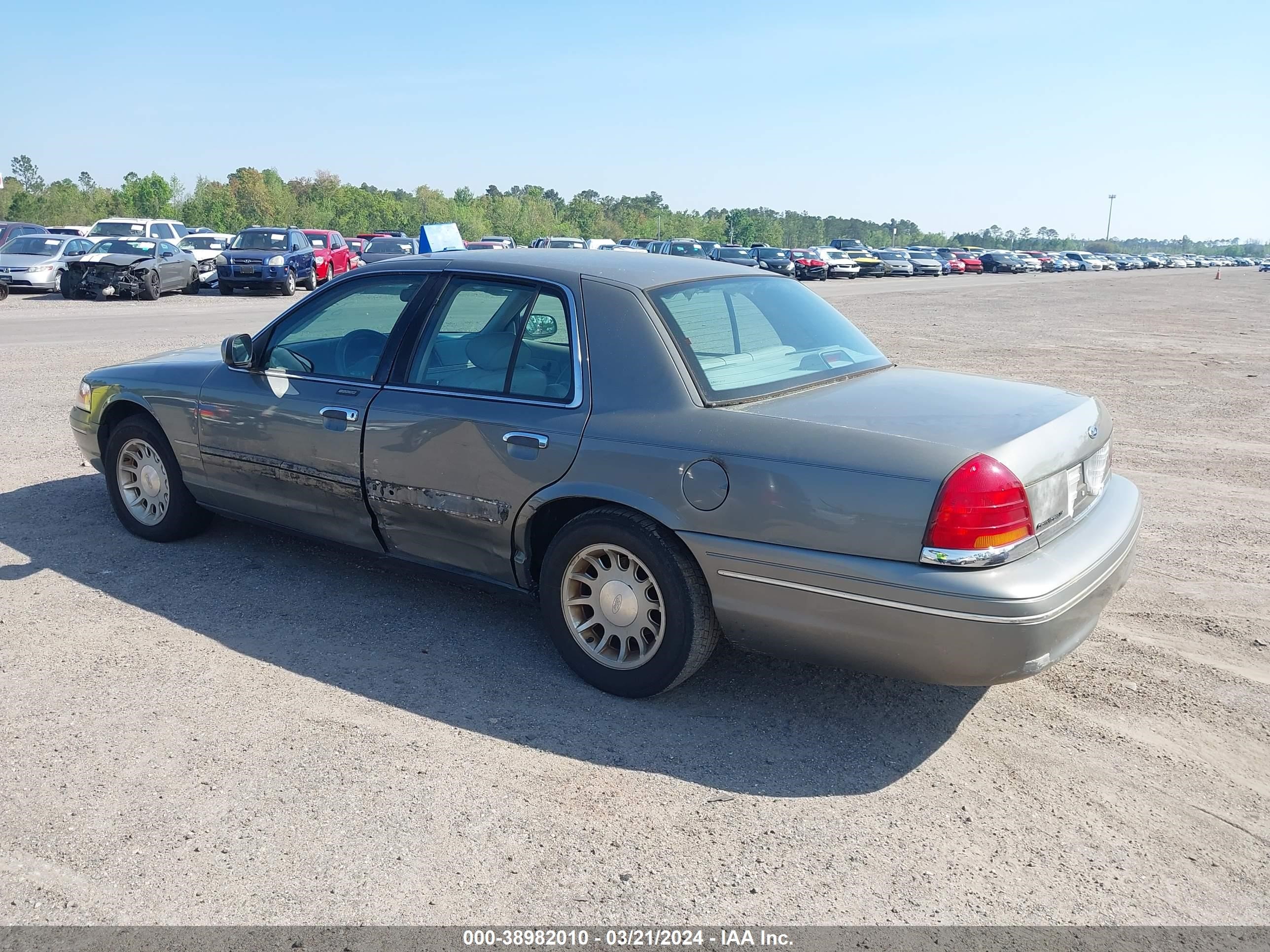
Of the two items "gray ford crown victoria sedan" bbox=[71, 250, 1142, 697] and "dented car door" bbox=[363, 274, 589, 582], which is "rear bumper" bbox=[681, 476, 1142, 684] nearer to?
"gray ford crown victoria sedan" bbox=[71, 250, 1142, 697]

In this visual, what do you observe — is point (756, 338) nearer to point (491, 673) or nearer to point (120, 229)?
point (491, 673)

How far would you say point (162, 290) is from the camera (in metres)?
25.0

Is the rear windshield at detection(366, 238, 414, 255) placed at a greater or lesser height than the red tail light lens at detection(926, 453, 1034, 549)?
greater

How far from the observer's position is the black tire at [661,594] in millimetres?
3738

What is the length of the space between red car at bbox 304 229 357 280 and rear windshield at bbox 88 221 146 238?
4087 mm

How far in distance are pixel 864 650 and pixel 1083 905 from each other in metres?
0.97

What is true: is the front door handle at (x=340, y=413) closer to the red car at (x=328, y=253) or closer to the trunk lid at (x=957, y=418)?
the trunk lid at (x=957, y=418)

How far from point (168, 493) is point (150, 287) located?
69.0 feet

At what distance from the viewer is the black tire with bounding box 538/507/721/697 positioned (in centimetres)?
374

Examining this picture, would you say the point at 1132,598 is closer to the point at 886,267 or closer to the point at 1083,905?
the point at 1083,905

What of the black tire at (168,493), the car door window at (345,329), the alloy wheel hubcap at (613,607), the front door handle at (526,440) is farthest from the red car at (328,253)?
the alloy wheel hubcap at (613,607)

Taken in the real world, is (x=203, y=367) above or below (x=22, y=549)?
above

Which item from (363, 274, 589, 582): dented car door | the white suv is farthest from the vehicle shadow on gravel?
the white suv

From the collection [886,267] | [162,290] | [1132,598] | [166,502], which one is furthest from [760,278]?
[886,267]
